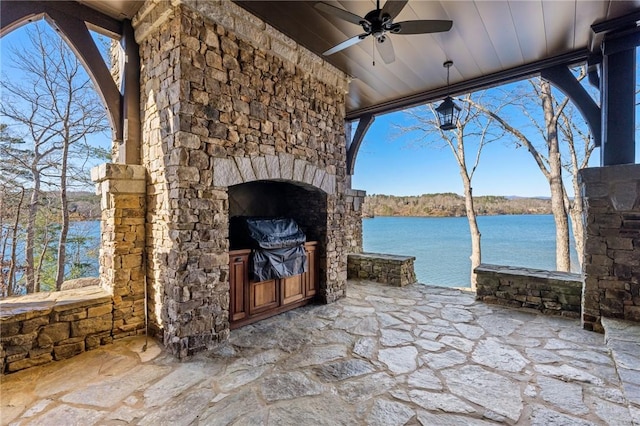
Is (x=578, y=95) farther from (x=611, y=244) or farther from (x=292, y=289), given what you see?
(x=292, y=289)

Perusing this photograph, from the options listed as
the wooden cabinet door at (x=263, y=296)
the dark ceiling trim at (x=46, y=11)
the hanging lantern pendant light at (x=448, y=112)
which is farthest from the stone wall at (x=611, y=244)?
the dark ceiling trim at (x=46, y=11)

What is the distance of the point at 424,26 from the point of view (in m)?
2.35

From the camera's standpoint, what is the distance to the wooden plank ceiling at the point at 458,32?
107 inches

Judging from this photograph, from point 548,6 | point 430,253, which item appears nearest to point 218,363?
point 548,6

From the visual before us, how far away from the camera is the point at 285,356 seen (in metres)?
2.62

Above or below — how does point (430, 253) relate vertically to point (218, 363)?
below

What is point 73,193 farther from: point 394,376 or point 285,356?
point 394,376

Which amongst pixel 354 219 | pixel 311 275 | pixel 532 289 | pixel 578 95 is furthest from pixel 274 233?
pixel 578 95

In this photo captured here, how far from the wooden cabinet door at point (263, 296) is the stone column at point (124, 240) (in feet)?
3.93

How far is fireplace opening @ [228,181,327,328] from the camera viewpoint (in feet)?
10.8

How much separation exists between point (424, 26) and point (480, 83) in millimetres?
2461

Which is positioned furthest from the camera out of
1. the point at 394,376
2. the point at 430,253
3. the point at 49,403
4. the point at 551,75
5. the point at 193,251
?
the point at 430,253

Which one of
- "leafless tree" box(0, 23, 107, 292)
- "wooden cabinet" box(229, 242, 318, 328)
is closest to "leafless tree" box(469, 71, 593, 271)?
"wooden cabinet" box(229, 242, 318, 328)

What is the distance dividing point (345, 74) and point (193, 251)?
11.4ft
